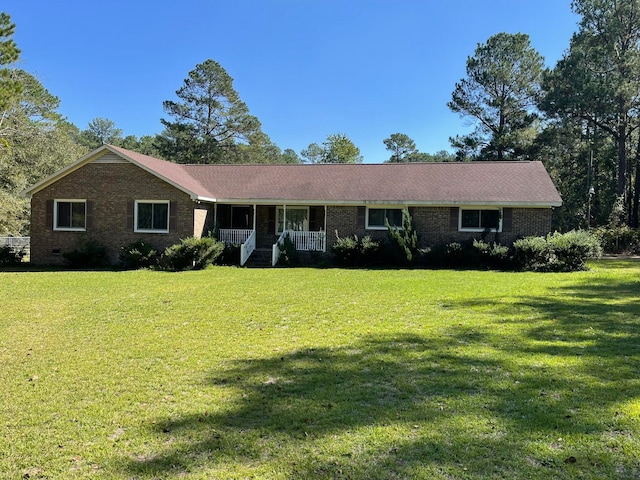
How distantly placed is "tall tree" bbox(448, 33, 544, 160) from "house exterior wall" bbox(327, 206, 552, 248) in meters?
18.8

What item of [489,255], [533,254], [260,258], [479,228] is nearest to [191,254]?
[260,258]

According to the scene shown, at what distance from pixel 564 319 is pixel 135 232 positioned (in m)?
16.0

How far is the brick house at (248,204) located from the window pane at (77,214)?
0.04 m

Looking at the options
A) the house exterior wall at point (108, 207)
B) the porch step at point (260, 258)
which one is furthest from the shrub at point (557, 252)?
the house exterior wall at point (108, 207)

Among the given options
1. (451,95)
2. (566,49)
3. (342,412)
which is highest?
Result: (566,49)

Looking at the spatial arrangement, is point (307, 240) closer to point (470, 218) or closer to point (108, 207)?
point (470, 218)

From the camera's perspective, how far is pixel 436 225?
736 inches

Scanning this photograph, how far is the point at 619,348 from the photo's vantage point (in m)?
5.94

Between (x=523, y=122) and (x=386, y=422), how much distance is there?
122 feet

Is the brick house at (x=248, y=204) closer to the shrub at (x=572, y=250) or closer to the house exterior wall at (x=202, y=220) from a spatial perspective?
the house exterior wall at (x=202, y=220)

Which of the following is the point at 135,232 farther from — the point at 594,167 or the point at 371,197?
the point at 594,167

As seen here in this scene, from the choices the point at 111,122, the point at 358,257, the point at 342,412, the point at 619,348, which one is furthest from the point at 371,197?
the point at 111,122

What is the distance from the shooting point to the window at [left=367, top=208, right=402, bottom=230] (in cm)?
1920

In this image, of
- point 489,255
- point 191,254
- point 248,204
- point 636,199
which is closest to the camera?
point 191,254
